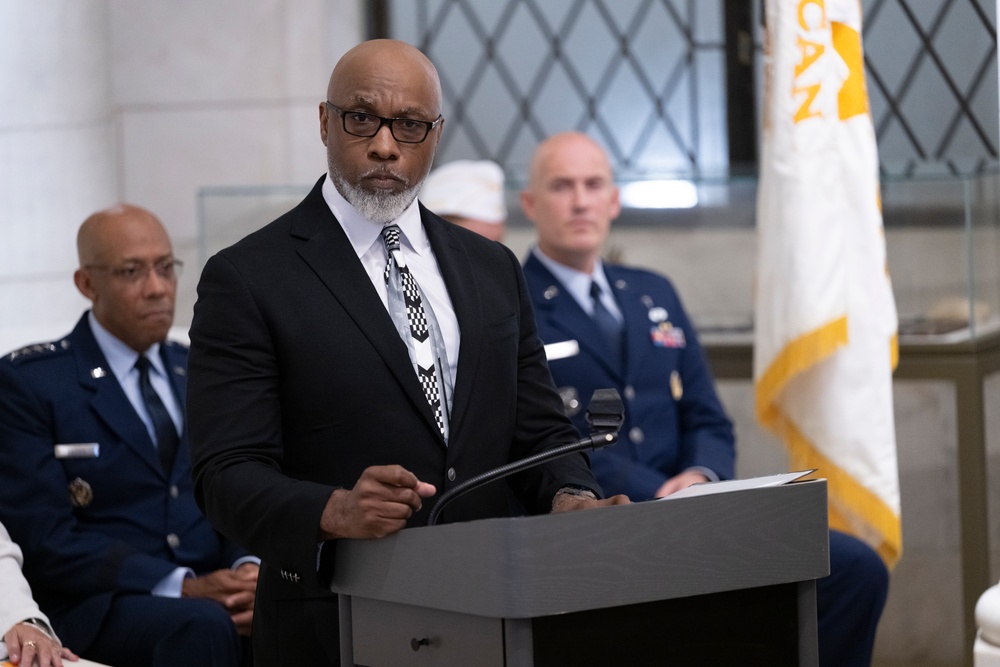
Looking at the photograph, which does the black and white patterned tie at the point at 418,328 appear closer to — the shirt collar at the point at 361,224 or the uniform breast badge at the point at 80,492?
→ the shirt collar at the point at 361,224

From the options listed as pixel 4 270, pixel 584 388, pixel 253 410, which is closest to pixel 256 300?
pixel 253 410

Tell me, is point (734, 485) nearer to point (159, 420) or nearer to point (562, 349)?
point (159, 420)

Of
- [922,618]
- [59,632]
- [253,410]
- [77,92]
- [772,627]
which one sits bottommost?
[922,618]

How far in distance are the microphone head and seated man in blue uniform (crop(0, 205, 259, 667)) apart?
145cm

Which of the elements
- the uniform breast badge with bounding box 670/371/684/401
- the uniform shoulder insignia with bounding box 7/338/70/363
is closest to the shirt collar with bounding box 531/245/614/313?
the uniform breast badge with bounding box 670/371/684/401

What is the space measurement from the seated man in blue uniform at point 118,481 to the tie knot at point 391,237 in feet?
4.04

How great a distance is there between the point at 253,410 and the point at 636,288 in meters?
2.41

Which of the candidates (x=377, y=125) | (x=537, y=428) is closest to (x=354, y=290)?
(x=377, y=125)

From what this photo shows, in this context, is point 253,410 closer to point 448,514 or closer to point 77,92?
point 448,514

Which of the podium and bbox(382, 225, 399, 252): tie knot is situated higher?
bbox(382, 225, 399, 252): tie knot

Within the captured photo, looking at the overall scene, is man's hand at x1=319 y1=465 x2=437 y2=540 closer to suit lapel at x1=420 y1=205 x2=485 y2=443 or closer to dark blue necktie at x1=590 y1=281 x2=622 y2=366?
suit lapel at x1=420 y1=205 x2=485 y2=443

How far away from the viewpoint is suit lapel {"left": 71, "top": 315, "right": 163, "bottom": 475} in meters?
3.23

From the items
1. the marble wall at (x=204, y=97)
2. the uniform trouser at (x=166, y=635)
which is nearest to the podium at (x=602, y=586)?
the uniform trouser at (x=166, y=635)

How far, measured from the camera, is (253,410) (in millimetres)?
1952
